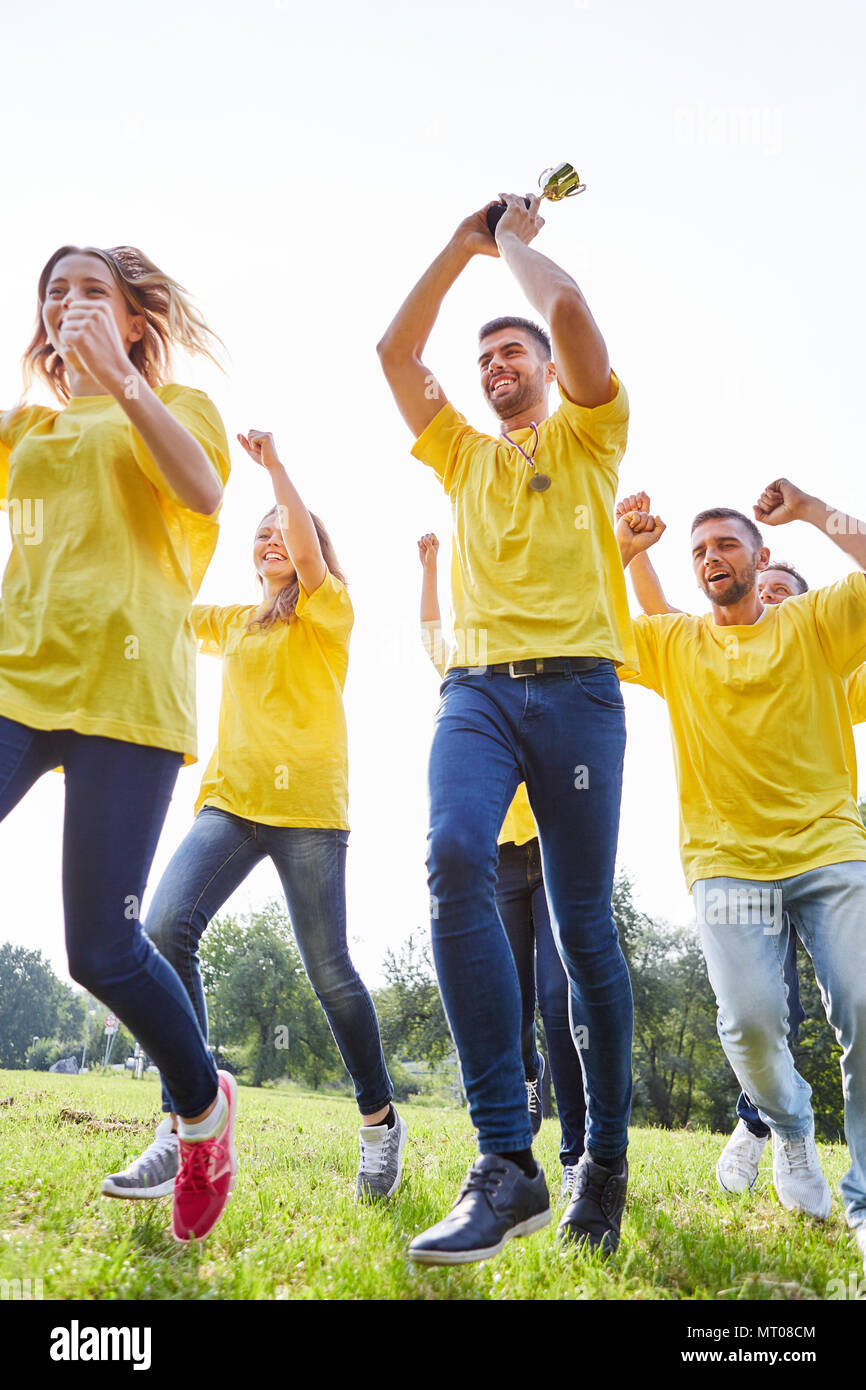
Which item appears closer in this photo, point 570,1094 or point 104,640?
point 104,640

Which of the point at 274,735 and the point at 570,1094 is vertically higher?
the point at 274,735

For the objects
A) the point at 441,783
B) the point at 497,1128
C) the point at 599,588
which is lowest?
the point at 497,1128

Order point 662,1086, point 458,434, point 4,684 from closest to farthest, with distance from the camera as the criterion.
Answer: point 4,684
point 458,434
point 662,1086

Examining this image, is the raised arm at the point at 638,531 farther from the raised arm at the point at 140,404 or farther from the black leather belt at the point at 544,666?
the raised arm at the point at 140,404

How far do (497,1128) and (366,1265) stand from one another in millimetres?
740

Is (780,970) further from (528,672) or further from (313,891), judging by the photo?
(313,891)

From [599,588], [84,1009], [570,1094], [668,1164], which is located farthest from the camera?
[84,1009]

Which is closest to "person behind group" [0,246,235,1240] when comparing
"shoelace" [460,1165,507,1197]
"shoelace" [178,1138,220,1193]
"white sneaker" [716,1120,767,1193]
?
"shoelace" [178,1138,220,1193]

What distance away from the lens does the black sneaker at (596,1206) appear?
10.4 feet

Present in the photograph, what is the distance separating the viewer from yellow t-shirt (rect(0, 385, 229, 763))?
2.84 meters

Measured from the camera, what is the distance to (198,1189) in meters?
3.01

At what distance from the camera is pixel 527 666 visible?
314 centimetres
